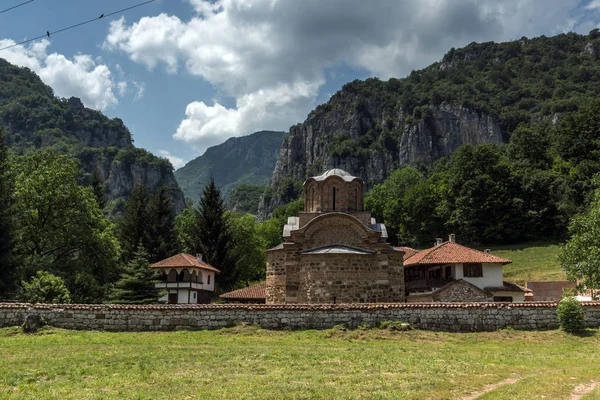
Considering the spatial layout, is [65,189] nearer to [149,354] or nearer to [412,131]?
[149,354]

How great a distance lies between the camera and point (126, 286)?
27.1 meters

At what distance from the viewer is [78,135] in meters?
150

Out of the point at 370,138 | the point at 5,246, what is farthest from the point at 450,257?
the point at 370,138

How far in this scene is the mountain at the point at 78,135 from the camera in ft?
429

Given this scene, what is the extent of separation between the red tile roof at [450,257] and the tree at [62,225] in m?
19.3

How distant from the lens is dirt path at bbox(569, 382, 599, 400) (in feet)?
27.2

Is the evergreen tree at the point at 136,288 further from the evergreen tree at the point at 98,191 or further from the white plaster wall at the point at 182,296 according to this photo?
the evergreen tree at the point at 98,191

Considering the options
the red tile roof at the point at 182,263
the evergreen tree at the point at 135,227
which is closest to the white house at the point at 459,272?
the red tile roof at the point at 182,263

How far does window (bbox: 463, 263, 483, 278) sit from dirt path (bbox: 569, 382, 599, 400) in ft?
71.9

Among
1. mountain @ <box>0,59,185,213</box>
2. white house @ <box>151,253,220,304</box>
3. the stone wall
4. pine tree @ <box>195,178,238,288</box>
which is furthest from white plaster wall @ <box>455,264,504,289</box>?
mountain @ <box>0,59,185,213</box>

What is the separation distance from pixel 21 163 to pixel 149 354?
2605cm

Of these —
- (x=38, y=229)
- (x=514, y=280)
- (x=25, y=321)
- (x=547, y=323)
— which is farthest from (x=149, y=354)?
(x=514, y=280)

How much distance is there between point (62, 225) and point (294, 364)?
81.2 feet

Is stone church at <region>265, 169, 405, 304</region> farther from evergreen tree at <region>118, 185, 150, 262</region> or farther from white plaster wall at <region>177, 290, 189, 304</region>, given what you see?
evergreen tree at <region>118, 185, 150, 262</region>
